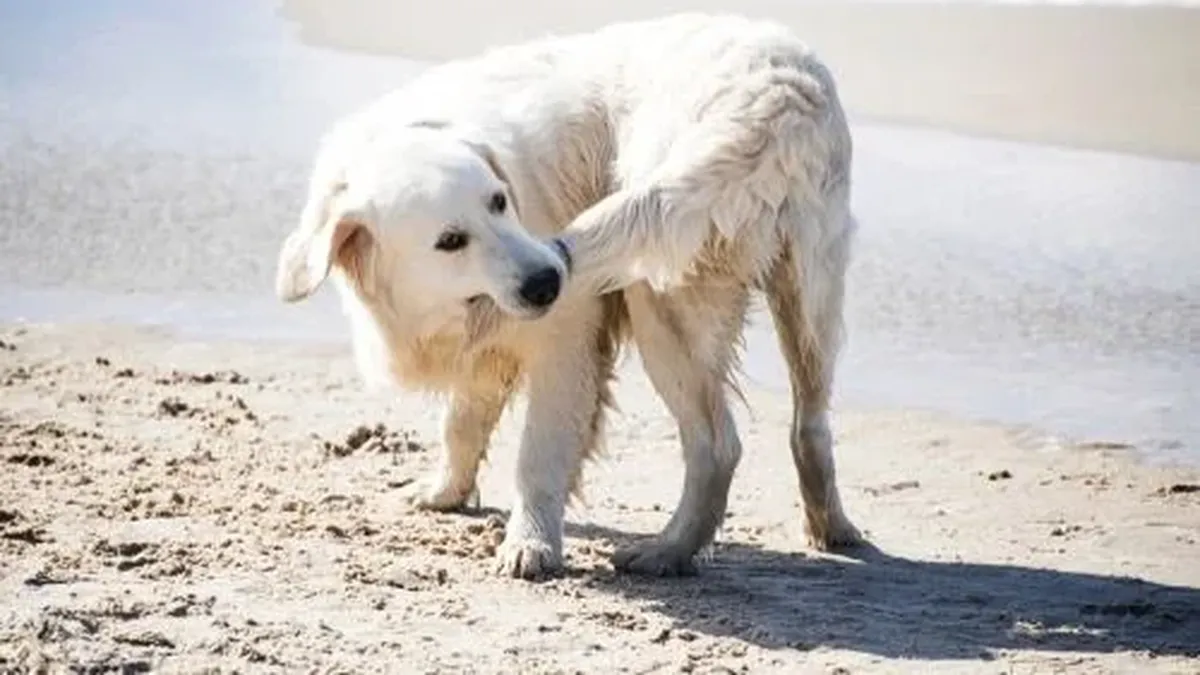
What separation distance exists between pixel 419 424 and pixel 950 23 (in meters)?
9.71

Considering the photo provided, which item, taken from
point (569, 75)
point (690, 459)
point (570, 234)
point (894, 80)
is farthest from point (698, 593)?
point (894, 80)

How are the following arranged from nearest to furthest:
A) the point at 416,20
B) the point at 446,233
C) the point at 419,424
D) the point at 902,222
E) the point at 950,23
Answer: the point at 446,233
the point at 419,424
the point at 902,222
the point at 950,23
the point at 416,20

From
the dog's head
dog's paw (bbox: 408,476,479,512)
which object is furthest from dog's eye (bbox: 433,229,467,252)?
dog's paw (bbox: 408,476,479,512)

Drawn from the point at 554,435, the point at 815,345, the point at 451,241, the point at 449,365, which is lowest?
the point at 554,435

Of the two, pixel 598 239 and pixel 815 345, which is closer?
pixel 598 239

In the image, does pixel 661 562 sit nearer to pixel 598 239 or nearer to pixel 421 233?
pixel 598 239

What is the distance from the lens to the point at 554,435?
6.91 metres

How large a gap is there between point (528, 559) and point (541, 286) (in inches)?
31.0

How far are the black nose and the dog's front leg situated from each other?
51 centimetres

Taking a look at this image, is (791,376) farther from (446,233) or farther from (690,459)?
(446,233)

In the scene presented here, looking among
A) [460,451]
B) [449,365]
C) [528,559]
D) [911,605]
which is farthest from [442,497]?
[911,605]

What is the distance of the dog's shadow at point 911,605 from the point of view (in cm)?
611

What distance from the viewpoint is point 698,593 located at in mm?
6574

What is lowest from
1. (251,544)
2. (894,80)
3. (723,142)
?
(251,544)
